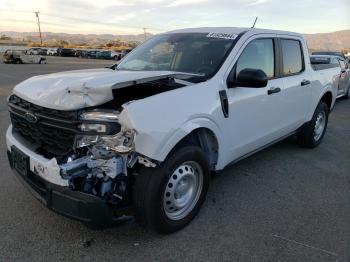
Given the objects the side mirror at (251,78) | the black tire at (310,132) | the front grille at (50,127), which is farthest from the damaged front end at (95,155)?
the black tire at (310,132)

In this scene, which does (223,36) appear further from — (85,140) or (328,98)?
(328,98)

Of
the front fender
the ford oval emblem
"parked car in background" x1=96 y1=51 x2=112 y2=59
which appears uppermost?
the ford oval emblem

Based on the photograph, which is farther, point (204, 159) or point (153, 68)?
point (153, 68)

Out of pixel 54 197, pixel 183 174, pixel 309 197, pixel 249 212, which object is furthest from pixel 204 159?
pixel 309 197

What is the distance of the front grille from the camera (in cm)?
299

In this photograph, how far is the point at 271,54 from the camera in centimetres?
479

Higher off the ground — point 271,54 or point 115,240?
point 271,54

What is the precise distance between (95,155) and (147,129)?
47cm

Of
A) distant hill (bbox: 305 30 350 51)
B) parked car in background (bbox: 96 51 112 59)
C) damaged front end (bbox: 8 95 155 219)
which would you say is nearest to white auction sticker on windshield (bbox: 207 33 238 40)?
damaged front end (bbox: 8 95 155 219)

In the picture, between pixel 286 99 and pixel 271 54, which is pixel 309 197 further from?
pixel 271 54

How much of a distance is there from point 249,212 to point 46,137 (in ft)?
7.22

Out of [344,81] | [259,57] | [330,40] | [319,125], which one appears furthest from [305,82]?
[330,40]

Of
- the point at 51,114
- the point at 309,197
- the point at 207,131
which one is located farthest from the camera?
the point at 309,197

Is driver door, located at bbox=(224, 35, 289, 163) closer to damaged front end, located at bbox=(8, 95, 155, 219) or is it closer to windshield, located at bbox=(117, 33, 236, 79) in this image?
windshield, located at bbox=(117, 33, 236, 79)
